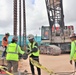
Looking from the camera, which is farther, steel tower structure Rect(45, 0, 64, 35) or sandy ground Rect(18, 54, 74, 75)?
steel tower structure Rect(45, 0, 64, 35)

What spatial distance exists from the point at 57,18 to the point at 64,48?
15.6ft

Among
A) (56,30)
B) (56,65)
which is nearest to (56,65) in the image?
(56,65)

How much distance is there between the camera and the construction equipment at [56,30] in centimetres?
3167

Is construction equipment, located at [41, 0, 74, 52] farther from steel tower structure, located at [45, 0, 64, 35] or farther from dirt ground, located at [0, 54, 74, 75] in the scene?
dirt ground, located at [0, 54, 74, 75]

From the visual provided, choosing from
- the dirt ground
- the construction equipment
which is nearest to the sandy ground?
the dirt ground

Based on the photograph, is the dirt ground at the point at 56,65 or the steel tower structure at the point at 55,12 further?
the steel tower structure at the point at 55,12

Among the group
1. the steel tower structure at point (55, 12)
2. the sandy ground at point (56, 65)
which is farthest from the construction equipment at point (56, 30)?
the sandy ground at point (56, 65)

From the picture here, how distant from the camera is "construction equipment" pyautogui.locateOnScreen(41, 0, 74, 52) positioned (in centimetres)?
3167

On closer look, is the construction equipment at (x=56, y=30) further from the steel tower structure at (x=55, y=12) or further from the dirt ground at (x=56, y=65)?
the dirt ground at (x=56, y=65)

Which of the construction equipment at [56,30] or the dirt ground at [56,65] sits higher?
the construction equipment at [56,30]

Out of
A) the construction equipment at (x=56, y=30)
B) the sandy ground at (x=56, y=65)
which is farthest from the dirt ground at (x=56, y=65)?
the construction equipment at (x=56, y=30)

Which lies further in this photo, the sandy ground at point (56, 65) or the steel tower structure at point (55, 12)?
the steel tower structure at point (55, 12)

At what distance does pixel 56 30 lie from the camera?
3369 cm

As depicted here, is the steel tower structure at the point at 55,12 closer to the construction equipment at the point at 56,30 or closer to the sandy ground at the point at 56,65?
the construction equipment at the point at 56,30
